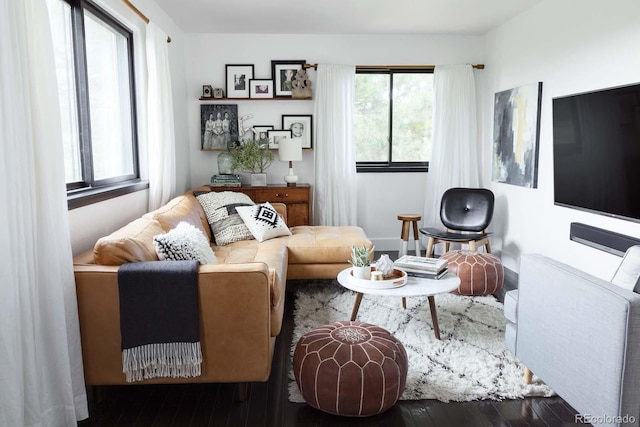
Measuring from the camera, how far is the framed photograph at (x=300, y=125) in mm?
5469

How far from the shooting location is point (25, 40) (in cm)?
193

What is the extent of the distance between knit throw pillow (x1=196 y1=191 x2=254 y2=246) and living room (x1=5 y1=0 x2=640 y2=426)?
0.53 metres

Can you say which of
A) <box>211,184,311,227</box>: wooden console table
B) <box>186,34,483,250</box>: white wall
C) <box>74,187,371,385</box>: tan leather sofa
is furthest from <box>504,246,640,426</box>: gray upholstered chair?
<box>186,34,483,250</box>: white wall

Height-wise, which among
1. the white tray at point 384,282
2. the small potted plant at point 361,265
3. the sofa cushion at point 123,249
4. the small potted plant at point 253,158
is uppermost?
the small potted plant at point 253,158

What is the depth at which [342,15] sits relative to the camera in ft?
15.0

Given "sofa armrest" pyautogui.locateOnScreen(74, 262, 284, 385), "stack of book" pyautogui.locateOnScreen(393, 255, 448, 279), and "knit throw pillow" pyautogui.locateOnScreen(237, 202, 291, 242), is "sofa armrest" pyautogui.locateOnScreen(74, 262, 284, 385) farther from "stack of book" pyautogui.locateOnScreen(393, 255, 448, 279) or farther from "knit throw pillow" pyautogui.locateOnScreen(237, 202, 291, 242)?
"knit throw pillow" pyautogui.locateOnScreen(237, 202, 291, 242)

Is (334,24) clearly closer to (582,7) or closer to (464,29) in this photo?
(464,29)

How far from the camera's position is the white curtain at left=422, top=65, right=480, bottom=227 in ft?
17.7

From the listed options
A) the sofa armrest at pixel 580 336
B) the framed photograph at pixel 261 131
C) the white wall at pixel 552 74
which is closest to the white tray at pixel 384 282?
the sofa armrest at pixel 580 336

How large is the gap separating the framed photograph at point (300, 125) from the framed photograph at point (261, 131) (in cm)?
18

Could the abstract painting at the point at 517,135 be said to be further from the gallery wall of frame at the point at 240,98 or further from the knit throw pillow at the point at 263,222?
the knit throw pillow at the point at 263,222

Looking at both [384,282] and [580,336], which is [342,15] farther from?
[580,336]

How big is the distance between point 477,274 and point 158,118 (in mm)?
2819

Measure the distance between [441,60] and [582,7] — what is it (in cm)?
198
